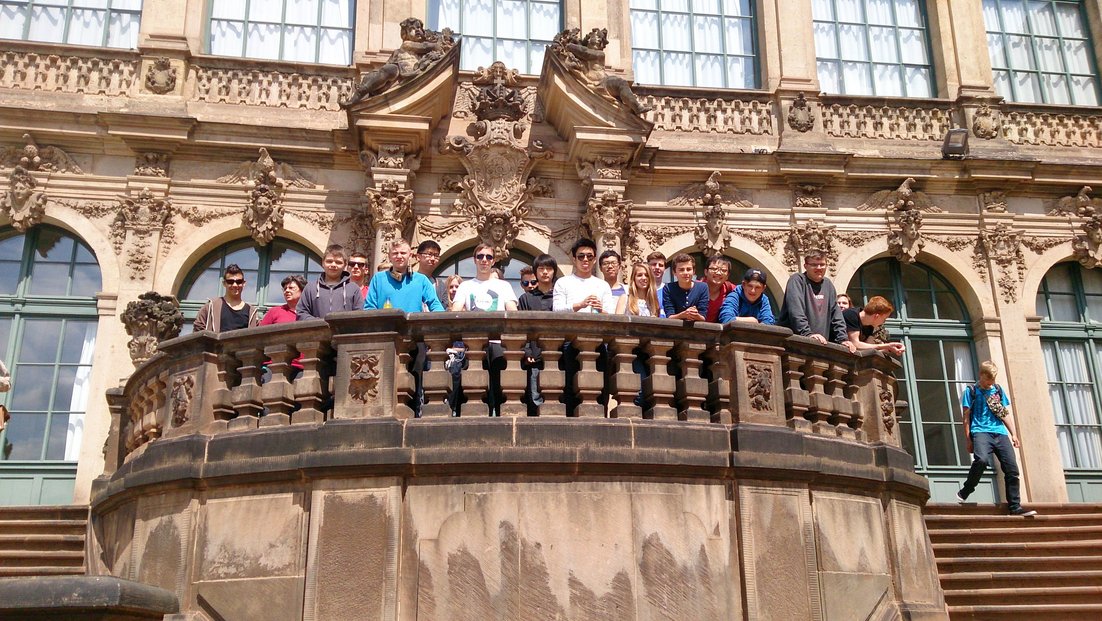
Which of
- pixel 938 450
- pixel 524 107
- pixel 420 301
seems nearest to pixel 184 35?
pixel 524 107

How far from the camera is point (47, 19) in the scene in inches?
574

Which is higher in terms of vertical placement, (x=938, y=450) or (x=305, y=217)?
(x=305, y=217)

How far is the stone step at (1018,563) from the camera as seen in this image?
29.7ft

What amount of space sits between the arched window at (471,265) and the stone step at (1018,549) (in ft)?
22.8

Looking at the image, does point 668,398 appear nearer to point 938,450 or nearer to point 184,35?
point 938,450

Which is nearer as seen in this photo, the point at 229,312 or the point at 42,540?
the point at 229,312

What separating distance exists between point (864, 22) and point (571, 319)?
1231cm

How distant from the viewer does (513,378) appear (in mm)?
6422

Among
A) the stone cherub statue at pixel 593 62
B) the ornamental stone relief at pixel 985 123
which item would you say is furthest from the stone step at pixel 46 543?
the ornamental stone relief at pixel 985 123

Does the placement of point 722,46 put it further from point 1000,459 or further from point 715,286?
point 715,286

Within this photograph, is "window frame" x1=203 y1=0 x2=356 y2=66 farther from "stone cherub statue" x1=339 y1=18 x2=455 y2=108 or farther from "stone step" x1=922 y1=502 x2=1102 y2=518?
"stone step" x1=922 y1=502 x2=1102 y2=518

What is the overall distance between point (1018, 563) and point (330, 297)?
697 cm

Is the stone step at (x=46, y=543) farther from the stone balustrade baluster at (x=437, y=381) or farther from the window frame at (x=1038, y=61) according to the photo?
the window frame at (x=1038, y=61)

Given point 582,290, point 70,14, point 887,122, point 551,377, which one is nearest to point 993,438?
point 582,290
